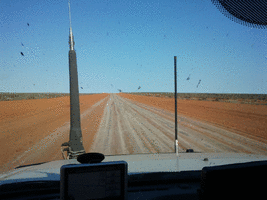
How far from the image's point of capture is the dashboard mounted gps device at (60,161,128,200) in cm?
117

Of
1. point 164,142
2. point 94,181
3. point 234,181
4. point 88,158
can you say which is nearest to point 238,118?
point 164,142

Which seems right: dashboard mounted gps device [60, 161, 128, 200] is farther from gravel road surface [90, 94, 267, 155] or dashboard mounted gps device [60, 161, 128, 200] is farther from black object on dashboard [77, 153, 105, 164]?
gravel road surface [90, 94, 267, 155]

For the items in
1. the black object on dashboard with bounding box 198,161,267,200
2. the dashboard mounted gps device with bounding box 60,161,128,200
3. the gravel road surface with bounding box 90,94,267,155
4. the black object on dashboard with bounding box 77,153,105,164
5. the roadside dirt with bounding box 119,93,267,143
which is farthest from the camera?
the roadside dirt with bounding box 119,93,267,143

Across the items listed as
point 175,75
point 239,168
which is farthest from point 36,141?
point 239,168

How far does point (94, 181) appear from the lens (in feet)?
4.04

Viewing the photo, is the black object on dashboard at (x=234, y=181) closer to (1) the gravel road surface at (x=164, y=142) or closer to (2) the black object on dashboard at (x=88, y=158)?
(2) the black object on dashboard at (x=88, y=158)

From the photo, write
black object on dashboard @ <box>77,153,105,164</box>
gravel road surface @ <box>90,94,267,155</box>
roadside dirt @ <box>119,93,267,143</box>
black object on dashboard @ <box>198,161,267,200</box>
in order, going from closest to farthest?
1. black object on dashboard @ <box>198,161,267,200</box>
2. black object on dashboard @ <box>77,153,105,164</box>
3. gravel road surface @ <box>90,94,267,155</box>
4. roadside dirt @ <box>119,93,267,143</box>

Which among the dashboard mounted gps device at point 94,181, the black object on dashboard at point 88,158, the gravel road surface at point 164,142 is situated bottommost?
the gravel road surface at point 164,142

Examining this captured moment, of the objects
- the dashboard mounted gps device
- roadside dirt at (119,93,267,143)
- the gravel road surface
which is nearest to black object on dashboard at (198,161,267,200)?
the dashboard mounted gps device

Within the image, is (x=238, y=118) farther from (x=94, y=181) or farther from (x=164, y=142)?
(x=94, y=181)

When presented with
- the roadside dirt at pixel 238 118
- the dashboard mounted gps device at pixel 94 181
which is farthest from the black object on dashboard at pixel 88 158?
the roadside dirt at pixel 238 118

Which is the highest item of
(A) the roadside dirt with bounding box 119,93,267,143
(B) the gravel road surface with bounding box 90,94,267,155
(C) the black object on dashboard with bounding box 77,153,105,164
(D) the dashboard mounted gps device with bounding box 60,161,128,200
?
(C) the black object on dashboard with bounding box 77,153,105,164

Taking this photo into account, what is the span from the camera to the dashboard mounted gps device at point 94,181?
3.85 ft

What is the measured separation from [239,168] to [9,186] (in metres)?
1.83
